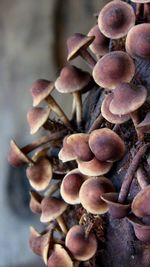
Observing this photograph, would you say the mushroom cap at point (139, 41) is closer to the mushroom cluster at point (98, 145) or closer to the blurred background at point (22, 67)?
the mushroom cluster at point (98, 145)

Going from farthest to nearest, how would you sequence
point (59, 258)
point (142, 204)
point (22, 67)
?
1. point (22, 67)
2. point (59, 258)
3. point (142, 204)

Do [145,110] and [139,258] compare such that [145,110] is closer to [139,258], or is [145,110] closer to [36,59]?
[139,258]

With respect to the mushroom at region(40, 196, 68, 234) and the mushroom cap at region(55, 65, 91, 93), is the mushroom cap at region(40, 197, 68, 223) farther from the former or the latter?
the mushroom cap at region(55, 65, 91, 93)

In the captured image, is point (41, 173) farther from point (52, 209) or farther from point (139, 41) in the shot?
point (139, 41)

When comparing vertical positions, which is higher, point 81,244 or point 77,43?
point 77,43

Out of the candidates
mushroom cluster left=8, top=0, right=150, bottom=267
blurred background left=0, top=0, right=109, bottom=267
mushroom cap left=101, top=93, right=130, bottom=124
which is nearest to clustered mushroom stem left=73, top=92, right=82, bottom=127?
mushroom cluster left=8, top=0, right=150, bottom=267

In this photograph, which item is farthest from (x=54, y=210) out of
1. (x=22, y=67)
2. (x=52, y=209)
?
(x=22, y=67)
